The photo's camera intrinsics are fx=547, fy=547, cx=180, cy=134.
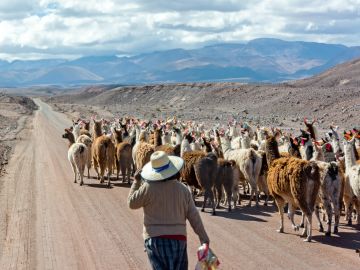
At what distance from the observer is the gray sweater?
6.11 metres

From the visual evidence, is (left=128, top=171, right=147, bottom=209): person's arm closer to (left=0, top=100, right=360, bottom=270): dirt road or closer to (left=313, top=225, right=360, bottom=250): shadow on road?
(left=0, top=100, right=360, bottom=270): dirt road

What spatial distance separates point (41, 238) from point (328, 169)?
5.96 metres

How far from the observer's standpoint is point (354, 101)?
1845 inches

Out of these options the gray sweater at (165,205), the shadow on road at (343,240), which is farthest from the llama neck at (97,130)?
the gray sweater at (165,205)

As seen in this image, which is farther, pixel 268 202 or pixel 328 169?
pixel 268 202

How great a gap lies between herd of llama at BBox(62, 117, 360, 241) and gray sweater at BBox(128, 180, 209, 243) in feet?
16.3

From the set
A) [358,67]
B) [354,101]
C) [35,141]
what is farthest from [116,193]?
[358,67]

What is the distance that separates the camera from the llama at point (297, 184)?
34.6 ft

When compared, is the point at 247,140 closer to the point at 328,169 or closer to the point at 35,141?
the point at 328,169

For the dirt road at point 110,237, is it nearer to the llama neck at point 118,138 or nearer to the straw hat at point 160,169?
the llama neck at point 118,138

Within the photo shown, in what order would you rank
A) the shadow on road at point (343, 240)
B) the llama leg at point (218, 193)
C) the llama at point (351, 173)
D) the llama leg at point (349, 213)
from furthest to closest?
the llama leg at point (218, 193), the llama leg at point (349, 213), the llama at point (351, 173), the shadow on road at point (343, 240)

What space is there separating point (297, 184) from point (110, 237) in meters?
3.89

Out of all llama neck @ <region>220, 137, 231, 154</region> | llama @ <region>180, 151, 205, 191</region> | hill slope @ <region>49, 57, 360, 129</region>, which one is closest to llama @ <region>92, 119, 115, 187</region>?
llama neck @ <region>220, 137, 231, 154</region>

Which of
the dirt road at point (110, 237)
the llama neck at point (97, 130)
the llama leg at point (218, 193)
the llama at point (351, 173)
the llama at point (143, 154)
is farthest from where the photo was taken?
the llama neck at point (97, 130)
